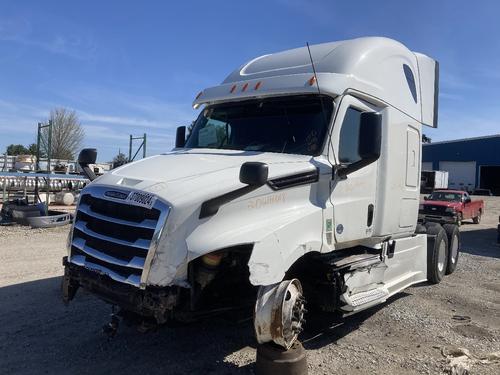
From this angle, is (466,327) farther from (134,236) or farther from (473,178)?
(473,178)

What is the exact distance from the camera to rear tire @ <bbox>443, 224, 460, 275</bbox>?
31.7 ft

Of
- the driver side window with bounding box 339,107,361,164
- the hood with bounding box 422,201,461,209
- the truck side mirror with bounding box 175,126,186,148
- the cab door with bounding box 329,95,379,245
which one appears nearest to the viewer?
the cab door with bounding box 329,95,379,245

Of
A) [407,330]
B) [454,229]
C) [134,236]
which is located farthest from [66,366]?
[454,229]

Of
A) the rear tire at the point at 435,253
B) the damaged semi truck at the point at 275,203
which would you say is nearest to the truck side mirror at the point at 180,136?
the damaged semi truck at the point at 275,203

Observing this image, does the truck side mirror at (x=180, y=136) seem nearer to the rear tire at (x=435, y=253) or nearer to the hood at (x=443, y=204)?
the rear tire at (x=435, y=253)

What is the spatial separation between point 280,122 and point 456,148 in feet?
182

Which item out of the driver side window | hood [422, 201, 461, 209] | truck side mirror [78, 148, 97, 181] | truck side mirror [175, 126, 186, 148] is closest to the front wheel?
the driver side window

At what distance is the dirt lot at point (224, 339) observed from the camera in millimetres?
4840

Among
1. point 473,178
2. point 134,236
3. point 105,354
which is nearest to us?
point 134,236

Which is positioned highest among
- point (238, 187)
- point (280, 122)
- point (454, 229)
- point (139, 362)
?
point (280, 122)

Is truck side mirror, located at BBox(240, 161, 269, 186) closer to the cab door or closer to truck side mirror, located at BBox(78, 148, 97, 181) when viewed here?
the cab door

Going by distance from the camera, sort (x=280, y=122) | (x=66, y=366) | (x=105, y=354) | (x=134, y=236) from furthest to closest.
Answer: (x=280, y=122), (x=105, y=354), (x=66, y=366), (x=134, y=236)

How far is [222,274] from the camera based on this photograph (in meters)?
4.40

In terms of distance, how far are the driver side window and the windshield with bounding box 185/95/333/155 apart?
0.27 meters
